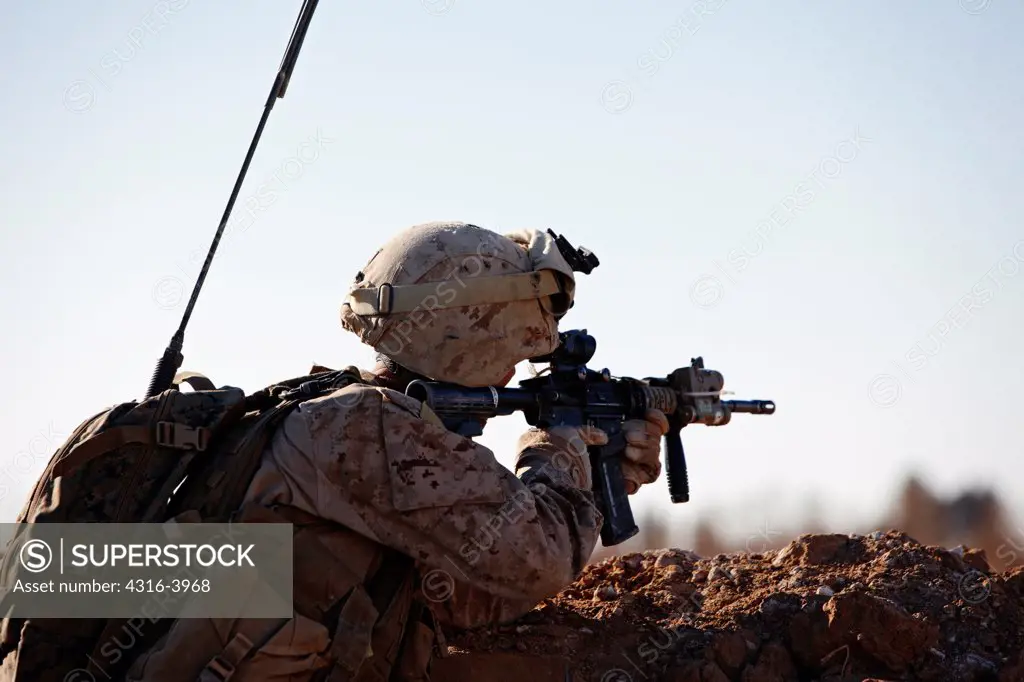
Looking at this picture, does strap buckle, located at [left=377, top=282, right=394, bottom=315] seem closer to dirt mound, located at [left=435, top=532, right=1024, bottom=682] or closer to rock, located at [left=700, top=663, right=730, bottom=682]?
dirt mound, located at [left=435, top=532, right=1024, bottom=682]

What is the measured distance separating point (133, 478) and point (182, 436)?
0.20 metres

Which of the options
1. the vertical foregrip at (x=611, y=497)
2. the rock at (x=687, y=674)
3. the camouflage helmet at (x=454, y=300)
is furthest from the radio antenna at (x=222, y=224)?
the rock at (x=687, y=674)

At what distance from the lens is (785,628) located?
5258 mm

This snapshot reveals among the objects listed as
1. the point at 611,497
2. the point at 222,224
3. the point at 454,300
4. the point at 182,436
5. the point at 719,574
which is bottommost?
the point at 719,574

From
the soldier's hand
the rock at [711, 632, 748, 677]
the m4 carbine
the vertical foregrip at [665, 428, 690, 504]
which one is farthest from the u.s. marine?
the vertical foregrip at [665, 428, 690, 504]

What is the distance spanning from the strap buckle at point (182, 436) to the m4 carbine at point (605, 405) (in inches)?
43.1

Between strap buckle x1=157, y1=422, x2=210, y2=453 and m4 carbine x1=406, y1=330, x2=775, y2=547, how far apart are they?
3.59 ft

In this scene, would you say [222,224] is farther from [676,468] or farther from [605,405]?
[676,468]

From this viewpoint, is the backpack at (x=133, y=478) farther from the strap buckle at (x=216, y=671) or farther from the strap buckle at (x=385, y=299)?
the strap buckle at (x=385, y=299)

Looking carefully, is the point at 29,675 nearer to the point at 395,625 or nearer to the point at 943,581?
the point at 395,625

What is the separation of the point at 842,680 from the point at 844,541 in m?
1.14

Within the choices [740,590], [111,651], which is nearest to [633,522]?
[740,590]

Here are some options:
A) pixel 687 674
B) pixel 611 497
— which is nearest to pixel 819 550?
pixel 611 497

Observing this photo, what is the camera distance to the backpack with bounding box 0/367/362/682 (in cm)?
355
